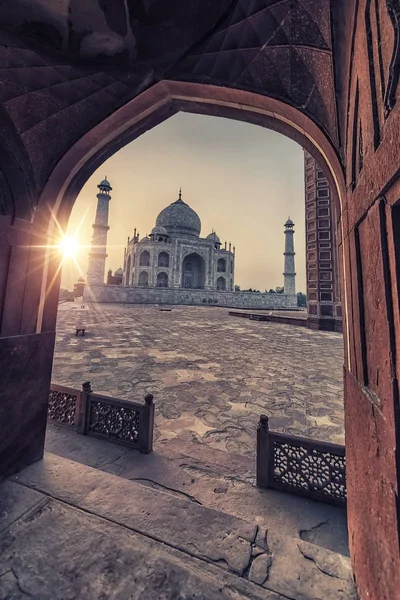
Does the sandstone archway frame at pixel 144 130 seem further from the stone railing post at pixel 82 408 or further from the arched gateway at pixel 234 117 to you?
A: the stone railing post at pixel 82 408

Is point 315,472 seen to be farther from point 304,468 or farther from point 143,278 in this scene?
point 143,278

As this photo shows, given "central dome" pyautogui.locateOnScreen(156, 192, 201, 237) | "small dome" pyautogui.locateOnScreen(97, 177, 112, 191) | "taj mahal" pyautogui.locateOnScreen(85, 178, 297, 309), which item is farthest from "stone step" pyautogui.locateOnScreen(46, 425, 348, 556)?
"central dome" pyautogui.locateOnScreen(156, 192, 201, 237)

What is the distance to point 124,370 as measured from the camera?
4883 mm

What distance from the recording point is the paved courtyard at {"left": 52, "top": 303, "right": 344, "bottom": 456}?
2.93 meters

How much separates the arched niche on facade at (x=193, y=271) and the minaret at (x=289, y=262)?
11.9 metres

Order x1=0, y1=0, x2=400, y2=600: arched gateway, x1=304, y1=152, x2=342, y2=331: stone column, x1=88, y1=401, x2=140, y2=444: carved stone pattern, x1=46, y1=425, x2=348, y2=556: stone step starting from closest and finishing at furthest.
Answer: x1=0, y1=0, x2=400, y2=600: arched gateway
x1=46, y1=425, x2=348, y2=556: stone step
x1=88, y1=401, x2=140, y2=444: carved stone pattern
x1=304, y1=152, x2=342, y2=331: stone column

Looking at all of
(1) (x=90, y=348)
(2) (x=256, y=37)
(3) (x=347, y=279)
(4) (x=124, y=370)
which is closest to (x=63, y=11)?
(2) (x=256, y=37)

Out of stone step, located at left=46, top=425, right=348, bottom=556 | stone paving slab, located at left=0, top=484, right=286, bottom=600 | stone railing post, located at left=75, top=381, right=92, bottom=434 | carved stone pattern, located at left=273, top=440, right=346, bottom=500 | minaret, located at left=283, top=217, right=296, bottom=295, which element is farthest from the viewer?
minaret, located at left=283, top=217, right=296, bottom=295

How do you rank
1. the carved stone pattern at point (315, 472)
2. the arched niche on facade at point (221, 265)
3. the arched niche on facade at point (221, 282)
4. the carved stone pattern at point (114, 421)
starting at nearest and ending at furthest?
1. the carved stone pattern at point (315, 472)
2. the carved stone pattern at point (114, 421)
3. the arched niche on facade at point (221, 282)
4. the arched niche on facade at point (221, 265)

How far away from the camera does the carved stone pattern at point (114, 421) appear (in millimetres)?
2559

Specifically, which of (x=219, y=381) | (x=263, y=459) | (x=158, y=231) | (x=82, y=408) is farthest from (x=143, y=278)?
(x=263, y=459)

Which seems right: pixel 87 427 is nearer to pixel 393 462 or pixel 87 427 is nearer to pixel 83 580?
pixel 83 580

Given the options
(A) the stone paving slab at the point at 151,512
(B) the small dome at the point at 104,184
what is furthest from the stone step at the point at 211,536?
(B) the small dome at the point at 104,184

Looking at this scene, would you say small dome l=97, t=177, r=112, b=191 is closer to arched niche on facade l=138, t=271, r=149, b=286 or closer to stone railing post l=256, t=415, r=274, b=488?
arched niche on facade l=138, t=271, r=149, b=286
